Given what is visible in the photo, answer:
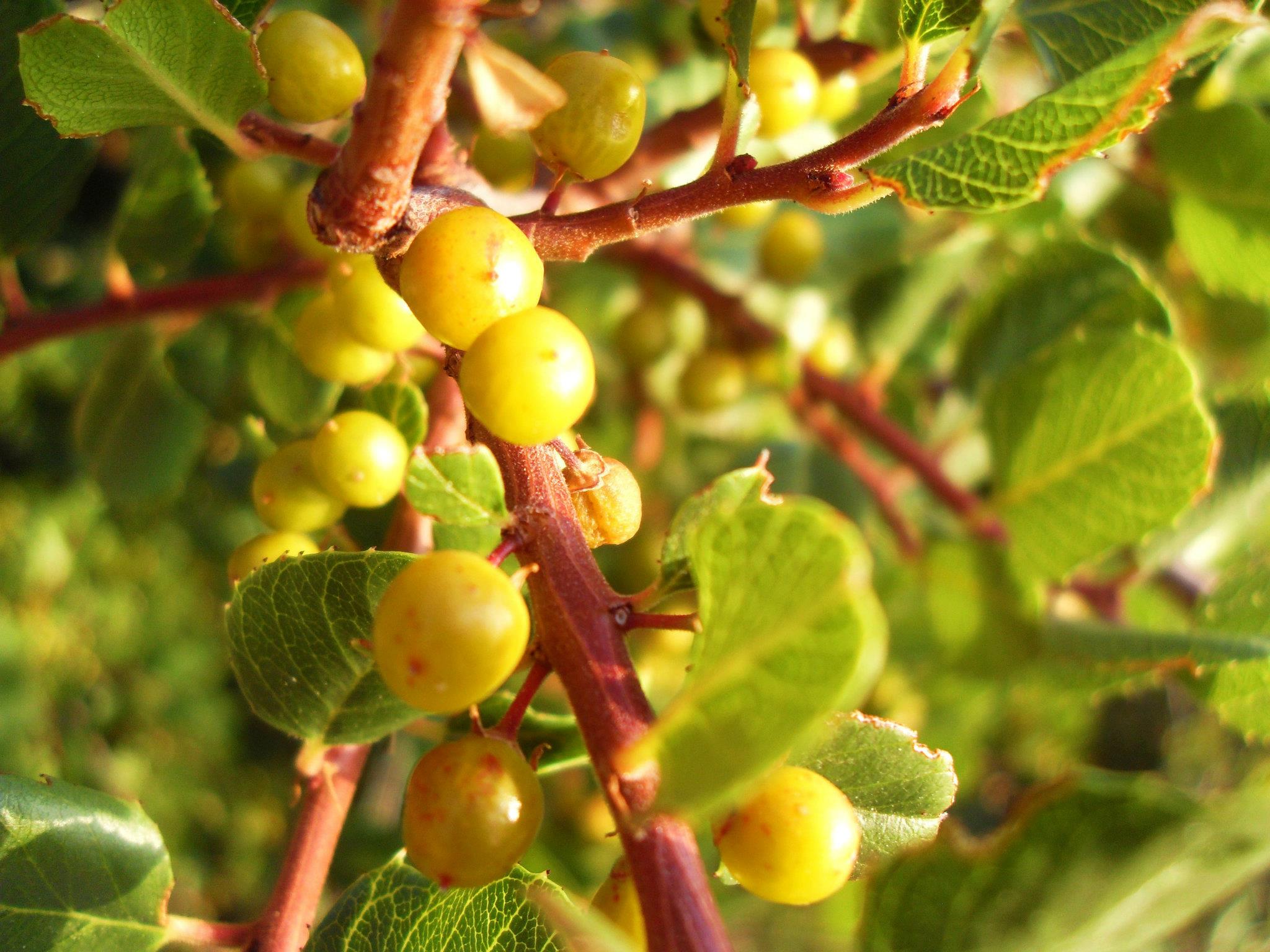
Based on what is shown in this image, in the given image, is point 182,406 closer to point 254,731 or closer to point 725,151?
point 725,151

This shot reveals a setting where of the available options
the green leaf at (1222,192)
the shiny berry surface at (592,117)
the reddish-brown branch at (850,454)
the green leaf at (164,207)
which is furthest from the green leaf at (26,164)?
the green leaf at (1222,192)

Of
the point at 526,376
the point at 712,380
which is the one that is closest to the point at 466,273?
the point at 526,376

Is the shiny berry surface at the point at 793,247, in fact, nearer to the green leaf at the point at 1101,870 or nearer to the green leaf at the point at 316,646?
the green leaf at the point at 316,646

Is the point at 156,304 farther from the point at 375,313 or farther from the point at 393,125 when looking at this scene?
the point at 393,125

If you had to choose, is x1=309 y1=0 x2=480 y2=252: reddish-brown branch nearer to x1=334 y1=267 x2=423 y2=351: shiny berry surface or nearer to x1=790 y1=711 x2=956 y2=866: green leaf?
x1=334 y1=267 x2=423 y2=351: shiny berry surface

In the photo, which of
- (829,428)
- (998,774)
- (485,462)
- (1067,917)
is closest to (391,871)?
(485,462)

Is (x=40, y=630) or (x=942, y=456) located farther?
(x=40, y=630)
